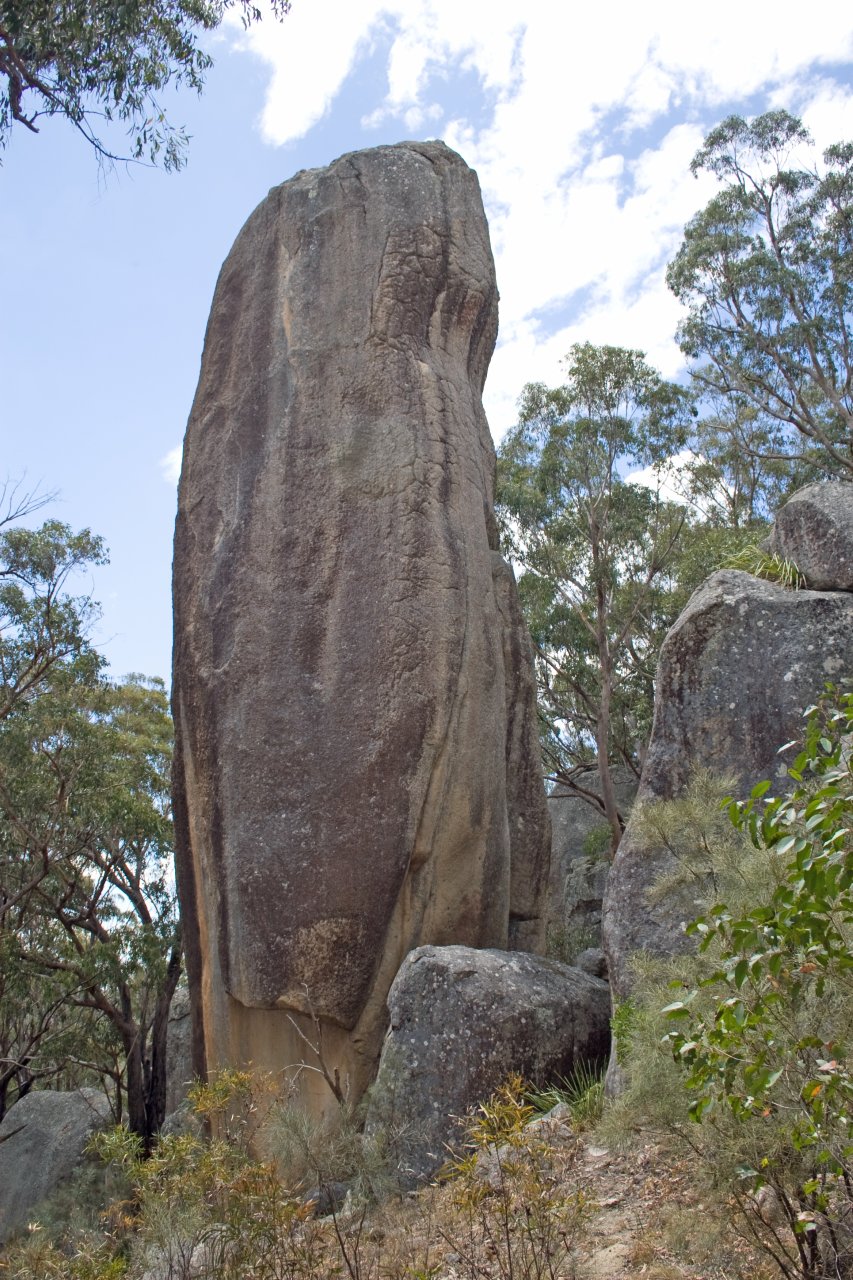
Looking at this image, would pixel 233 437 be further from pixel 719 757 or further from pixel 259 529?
pixel 719 757

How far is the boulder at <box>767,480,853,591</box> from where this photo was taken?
27.2 ft

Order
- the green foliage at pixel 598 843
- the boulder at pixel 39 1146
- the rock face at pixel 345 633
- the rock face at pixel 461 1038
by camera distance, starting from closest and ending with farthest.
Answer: the rock face at pixel 461 1038 → the rock face at pixel 345 633 → the boulder at pixel 39 1146 → the green foliage at pixel 598 843

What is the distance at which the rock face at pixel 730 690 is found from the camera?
750cm

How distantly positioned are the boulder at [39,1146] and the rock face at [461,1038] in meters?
6.93

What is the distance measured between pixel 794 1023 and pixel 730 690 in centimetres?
397

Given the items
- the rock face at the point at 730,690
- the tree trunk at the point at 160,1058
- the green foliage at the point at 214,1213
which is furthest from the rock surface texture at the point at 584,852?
the green foliage at the point at 214,1213

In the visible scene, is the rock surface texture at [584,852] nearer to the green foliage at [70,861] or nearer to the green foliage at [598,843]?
the green foliage at [598,843]

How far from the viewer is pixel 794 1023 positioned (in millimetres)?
4188

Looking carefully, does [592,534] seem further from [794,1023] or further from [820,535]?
A: [794,1023]

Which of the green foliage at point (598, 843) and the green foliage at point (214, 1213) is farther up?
the green foliage at point (598, 843)

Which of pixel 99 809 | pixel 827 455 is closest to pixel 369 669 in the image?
pixel 99 809

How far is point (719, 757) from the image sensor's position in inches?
308

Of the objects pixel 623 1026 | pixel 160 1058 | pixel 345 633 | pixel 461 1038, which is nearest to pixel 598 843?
pixel 160 1058

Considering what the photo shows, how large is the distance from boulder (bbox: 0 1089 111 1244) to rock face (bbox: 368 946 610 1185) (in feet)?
22.7
